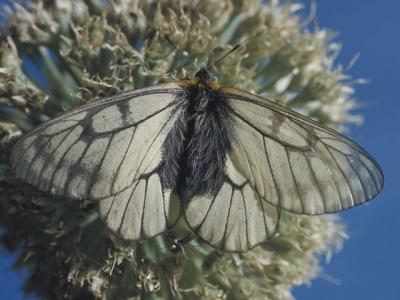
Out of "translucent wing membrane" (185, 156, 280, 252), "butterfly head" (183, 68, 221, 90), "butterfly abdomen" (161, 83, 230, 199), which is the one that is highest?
"butterfly head" (183, 68, 221, 90)

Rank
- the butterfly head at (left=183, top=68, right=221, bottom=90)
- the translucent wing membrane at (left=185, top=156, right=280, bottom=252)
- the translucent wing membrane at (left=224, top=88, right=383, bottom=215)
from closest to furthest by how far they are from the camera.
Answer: the translucent wing membrane at (left=224, top=88, right=383, bottom=215) → the translucent wing membrane at (left=185, top=156, right=280, bottom=252) → the butterfly head at (left=183, top=68, right=221, bottom=90)

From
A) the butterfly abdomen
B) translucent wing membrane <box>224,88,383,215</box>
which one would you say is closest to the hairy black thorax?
the butterfly abdomen

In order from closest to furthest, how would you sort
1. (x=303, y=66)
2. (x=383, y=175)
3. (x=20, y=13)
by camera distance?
1. (x=383, y=175)
2. (x=20, y=13)
3. (x=303, y=66)

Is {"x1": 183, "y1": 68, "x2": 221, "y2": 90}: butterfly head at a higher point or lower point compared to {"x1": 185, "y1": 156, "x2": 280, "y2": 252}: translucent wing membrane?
higher

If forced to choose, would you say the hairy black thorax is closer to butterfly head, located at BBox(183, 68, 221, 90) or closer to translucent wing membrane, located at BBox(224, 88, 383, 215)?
butterfly head, located at BBox(183, 68, 221, 90)

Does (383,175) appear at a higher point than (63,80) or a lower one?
lower

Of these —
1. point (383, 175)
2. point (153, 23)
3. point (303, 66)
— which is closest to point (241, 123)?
point (383, 175)

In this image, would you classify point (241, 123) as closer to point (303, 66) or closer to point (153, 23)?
point (153, 23)
